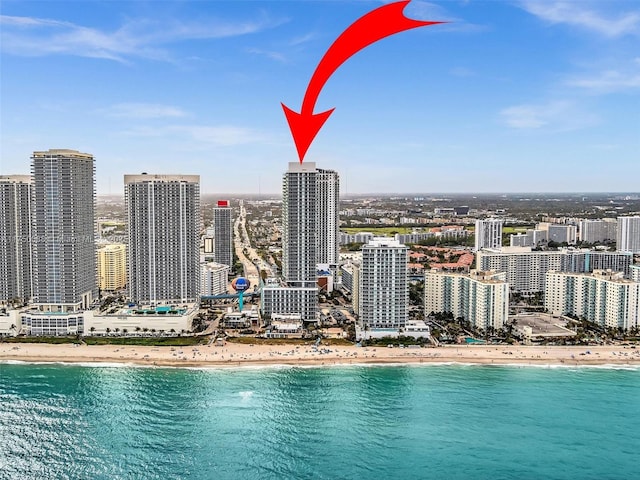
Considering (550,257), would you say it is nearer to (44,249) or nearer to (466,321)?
(466,321)

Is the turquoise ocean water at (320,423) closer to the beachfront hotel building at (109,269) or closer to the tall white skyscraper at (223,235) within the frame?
the beachfront hotel building at (109,269)

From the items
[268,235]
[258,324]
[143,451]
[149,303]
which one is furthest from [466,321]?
[268,235]

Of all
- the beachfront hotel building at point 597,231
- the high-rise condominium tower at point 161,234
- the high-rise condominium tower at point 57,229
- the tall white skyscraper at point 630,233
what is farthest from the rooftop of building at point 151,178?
the beachfront hotel building at point 597,231

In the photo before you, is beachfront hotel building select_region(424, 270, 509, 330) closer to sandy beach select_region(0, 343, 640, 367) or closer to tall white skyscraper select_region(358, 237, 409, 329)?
sandy beach select_region(0, 343, 640, 367)

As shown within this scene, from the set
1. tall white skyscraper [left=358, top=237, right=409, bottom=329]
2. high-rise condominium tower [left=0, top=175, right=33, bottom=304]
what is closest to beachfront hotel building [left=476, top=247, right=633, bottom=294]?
tall white skyscraper [left=358, top=237, right=409, bottom=329]

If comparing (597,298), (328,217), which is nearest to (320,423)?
(597,298)

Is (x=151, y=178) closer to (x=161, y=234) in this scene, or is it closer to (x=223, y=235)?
(x=161, y=234)
